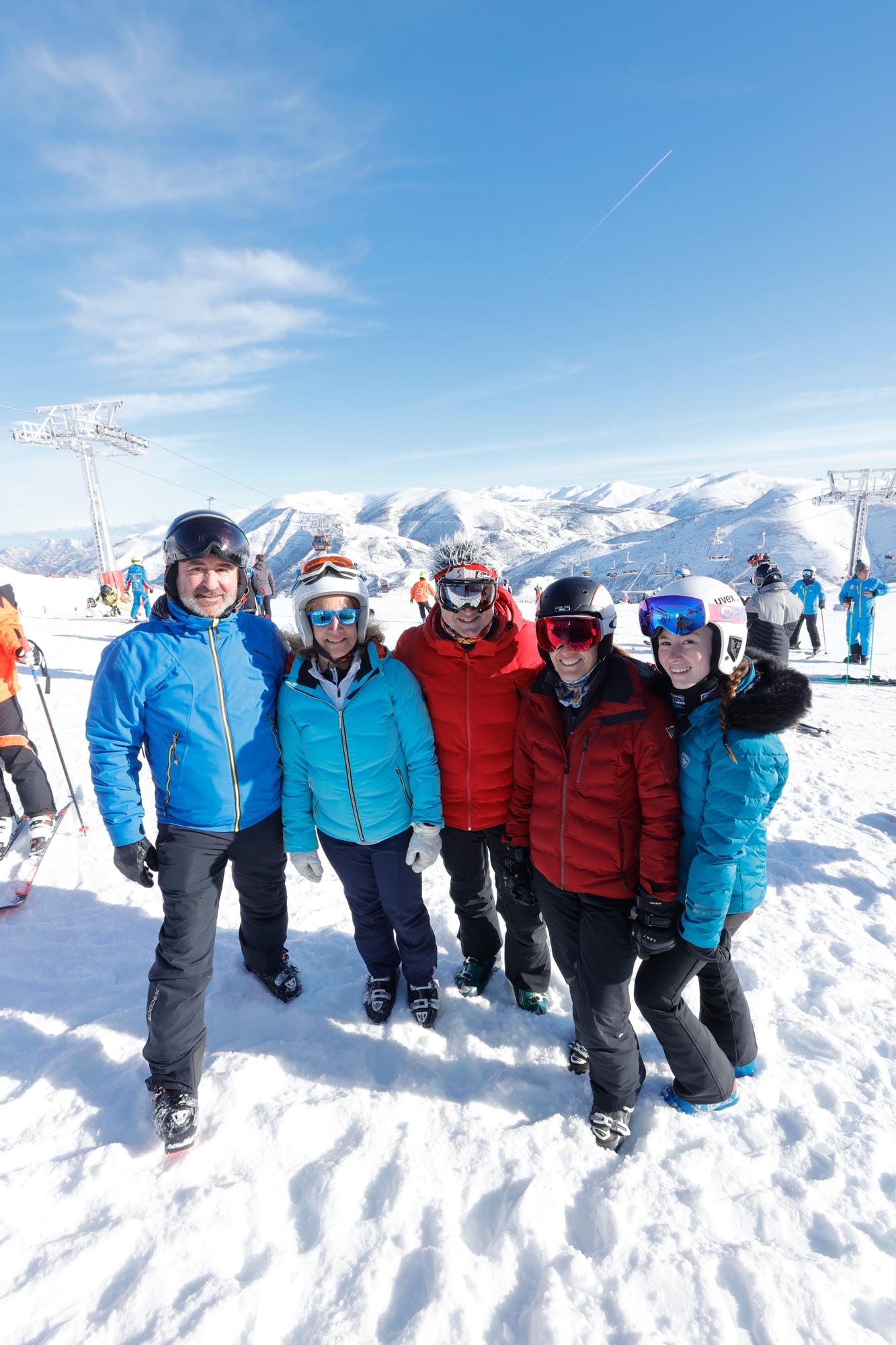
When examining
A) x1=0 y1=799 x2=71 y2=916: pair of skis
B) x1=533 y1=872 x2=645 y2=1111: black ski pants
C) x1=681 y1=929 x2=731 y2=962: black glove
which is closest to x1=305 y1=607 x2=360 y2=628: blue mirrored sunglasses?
x1=533 y1=872 x2=645 y2=1111: black ski pants

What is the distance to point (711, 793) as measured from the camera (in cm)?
239

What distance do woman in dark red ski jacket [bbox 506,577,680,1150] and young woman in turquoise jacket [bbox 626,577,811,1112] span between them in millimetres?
108

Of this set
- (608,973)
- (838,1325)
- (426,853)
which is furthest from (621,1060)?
(426,853)

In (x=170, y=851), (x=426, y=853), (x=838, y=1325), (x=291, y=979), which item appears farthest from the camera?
(x=291, y=979)

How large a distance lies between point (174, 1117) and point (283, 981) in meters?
1.01

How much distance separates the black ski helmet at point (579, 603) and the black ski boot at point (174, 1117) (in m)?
2.81

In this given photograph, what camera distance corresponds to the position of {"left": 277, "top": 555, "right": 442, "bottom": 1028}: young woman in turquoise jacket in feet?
9.71

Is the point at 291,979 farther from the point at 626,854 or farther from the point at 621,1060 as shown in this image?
the point at 626,854

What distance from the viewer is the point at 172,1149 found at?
264cm

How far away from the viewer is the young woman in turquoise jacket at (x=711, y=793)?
7.63ft

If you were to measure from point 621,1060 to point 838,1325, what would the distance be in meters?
0.99

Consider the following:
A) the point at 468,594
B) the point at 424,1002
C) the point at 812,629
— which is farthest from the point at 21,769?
the point at 812,629

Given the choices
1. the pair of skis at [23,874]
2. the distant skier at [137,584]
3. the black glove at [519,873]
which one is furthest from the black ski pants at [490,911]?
the distant skier at [137,584]

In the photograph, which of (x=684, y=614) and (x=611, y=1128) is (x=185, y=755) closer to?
(x=684, y=614)
